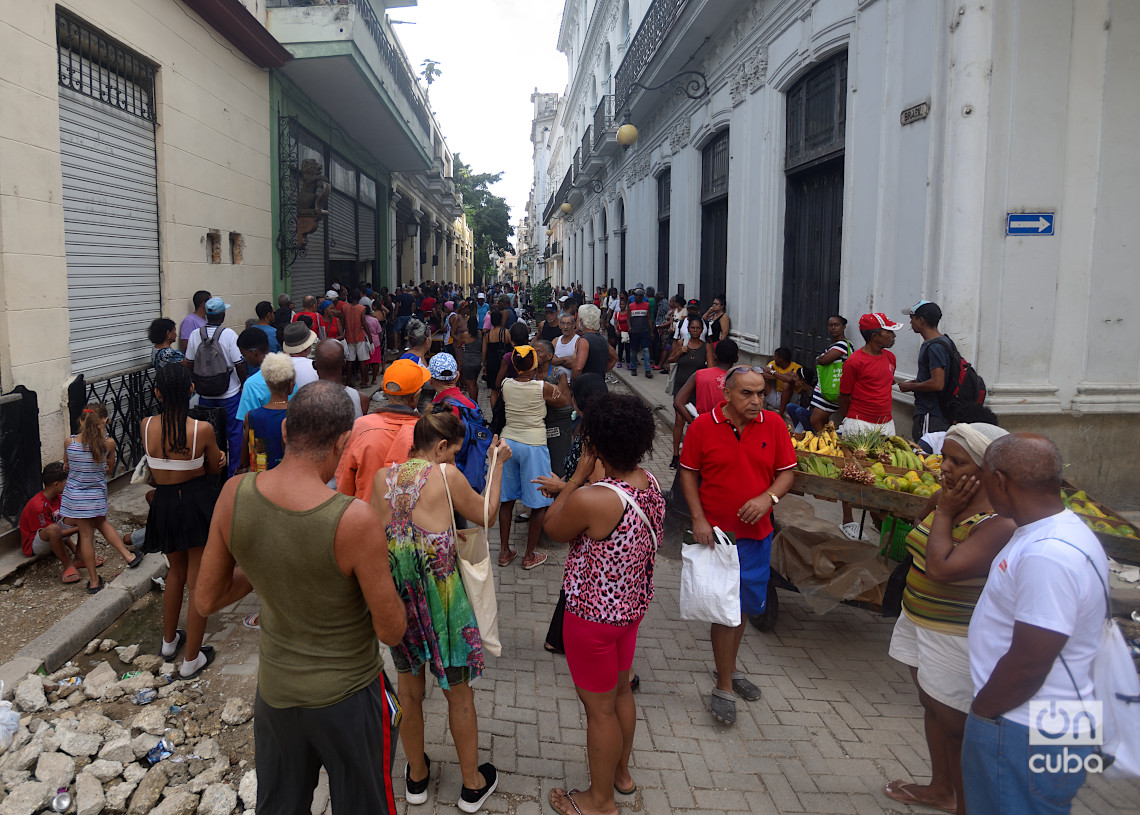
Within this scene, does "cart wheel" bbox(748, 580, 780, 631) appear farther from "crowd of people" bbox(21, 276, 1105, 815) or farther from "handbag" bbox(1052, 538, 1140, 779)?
"handbag" bbox(1052, 538, 1140, 779)

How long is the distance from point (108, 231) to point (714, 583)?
7.23 metres

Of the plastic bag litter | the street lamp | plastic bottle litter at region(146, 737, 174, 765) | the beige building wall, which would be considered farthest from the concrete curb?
the street lamp

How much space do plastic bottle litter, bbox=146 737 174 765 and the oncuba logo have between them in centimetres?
346

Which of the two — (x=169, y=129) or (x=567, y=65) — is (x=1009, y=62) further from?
(x=567, y=65)

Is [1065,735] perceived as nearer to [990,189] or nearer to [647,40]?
[990,189]

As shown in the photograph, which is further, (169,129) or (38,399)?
(169,129)

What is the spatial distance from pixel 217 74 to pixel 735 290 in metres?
8.12

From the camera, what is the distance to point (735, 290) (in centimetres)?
1234

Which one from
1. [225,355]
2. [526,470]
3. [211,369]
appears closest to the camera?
[526,470]

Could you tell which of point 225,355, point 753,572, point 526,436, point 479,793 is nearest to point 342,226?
point 225,355

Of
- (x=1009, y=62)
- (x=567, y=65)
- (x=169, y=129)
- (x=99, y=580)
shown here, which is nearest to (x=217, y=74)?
(x=169, y=129)

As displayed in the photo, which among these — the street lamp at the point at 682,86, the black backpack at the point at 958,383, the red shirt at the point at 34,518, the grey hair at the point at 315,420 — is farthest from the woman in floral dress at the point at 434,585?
the street lamp at the point at 682,86

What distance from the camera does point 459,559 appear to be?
3098 millimetres

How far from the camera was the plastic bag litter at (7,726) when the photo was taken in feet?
11.0
